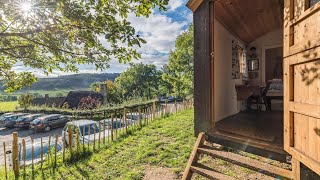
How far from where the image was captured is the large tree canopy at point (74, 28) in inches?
119

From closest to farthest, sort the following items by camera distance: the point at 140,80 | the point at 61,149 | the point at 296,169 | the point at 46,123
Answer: the point at 296,169
the point at 61,149
the point at 46,123
the point at 140,80

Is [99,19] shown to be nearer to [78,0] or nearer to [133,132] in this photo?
[78,0]

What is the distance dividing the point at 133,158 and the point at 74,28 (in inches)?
158

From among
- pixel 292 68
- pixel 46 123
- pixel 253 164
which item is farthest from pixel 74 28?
pixel 46 123

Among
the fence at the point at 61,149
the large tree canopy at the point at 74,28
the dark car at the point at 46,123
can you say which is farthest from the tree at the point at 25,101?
the large tree canopy at the point at 74,28

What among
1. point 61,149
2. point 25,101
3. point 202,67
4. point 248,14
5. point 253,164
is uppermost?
point 248,14

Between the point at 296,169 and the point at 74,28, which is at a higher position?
the point at 74,28

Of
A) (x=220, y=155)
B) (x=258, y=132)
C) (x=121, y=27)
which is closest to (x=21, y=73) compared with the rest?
(x=121, y=27)

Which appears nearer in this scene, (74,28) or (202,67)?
(202,67)

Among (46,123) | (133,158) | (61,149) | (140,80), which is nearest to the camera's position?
(133,158)

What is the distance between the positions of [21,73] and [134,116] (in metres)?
6.93

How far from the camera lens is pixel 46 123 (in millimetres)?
14500

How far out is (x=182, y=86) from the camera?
19.0 m

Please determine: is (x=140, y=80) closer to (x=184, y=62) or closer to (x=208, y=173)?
(x=184, y=62)
